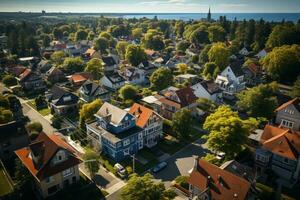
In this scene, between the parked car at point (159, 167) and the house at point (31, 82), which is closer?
the parked car at point (159, 167)

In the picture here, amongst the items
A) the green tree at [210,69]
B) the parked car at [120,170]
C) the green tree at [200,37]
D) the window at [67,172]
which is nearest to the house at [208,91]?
the green tree at [210,69]

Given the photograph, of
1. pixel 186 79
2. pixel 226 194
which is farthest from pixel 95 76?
pixel 226 194

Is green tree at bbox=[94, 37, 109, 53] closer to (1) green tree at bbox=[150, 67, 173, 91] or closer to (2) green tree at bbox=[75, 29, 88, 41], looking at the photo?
(2) green tree at bbox=[75, 29, 88, 41]

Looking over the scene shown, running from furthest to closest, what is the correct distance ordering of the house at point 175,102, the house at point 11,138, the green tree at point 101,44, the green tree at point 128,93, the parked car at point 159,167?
the green tree at point 101,44
the green tree at point 128,93
the house at point 175,102
the house at point 11,138
the parked car at point 159,167

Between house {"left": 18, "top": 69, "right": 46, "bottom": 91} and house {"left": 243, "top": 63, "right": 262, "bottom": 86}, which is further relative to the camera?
house {"left": 243, "top": 63, "right": 262, "bottom": 86}

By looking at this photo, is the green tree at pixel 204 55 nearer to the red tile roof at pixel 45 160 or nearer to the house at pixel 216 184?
the house at pixel 216 184

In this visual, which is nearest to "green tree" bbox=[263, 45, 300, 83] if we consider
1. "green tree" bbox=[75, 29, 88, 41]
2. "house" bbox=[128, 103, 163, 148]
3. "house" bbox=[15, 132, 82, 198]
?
"house" bbox=[128, 103, 163, 148]

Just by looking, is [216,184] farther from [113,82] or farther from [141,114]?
[113,82]
